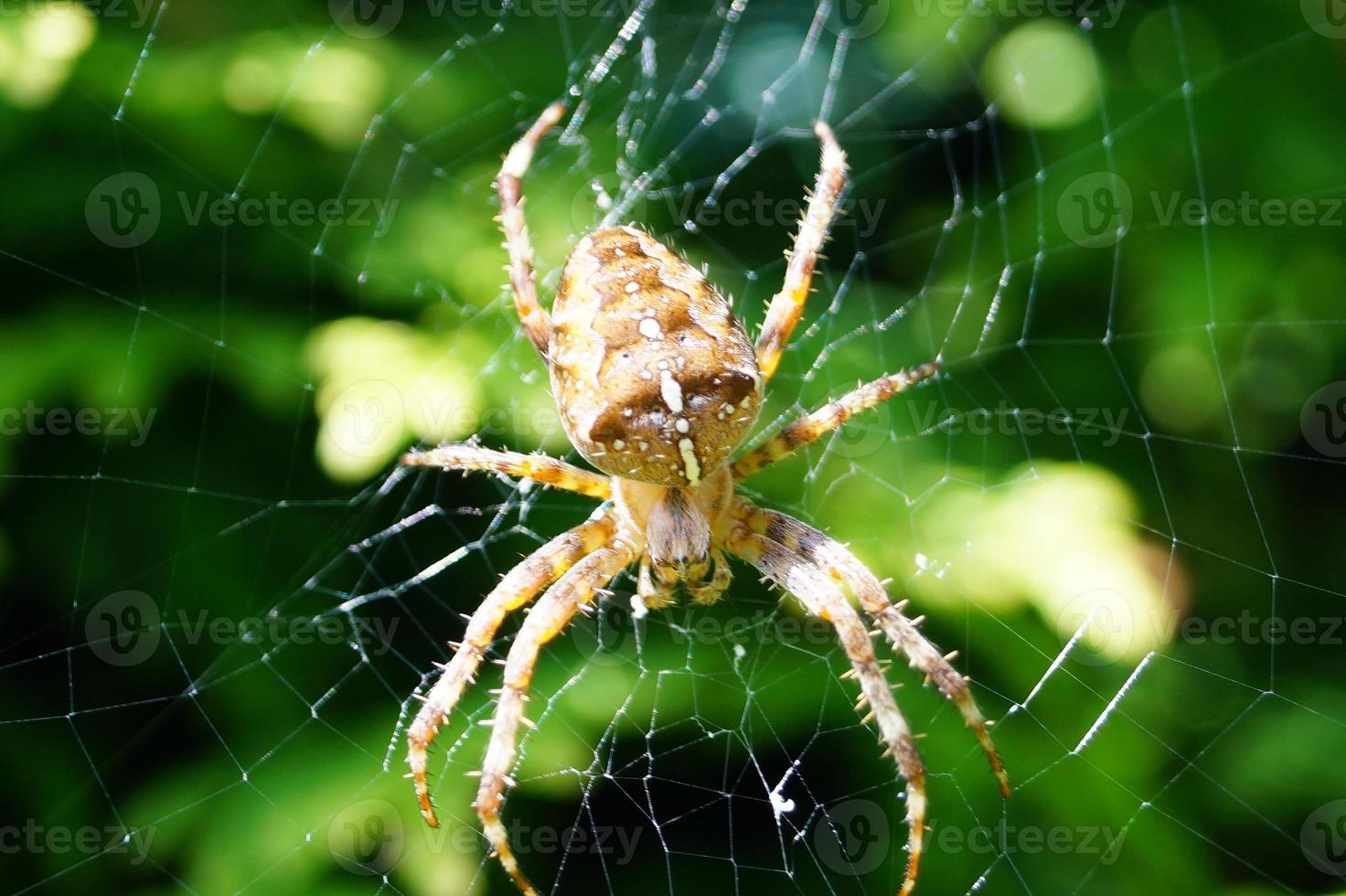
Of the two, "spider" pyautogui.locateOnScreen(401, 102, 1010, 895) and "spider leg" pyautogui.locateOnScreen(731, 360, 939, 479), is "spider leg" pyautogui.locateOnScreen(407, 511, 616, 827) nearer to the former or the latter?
"spider" pyautogui.locateOnScreen(401, 102, 1010, 895)

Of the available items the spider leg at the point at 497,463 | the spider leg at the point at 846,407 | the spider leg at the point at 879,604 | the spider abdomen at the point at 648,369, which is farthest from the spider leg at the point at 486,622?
the spider leg at the point at 846,407

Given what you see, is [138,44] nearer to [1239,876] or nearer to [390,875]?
[390,875]

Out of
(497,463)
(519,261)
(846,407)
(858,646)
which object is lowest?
(858,646)

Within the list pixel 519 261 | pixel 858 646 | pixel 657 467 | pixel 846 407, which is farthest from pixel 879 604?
pixel 519 261

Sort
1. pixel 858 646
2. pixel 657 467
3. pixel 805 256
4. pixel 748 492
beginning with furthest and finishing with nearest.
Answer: pixel 748 492, pixel 805 256, pixel 657 467, pixel 858 646

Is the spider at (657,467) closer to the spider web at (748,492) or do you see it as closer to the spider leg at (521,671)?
the spider leg at (521,671)

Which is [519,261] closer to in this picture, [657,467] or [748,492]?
[657,467]
